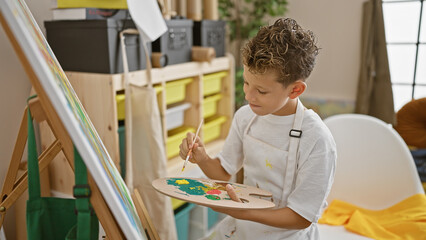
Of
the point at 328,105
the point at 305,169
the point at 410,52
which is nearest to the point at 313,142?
the point at 305,169

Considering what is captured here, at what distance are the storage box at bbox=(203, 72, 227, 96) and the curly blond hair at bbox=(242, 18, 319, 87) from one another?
1.24m

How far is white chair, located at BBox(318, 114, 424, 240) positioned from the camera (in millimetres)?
1576

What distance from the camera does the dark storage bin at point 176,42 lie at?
73.4 inches

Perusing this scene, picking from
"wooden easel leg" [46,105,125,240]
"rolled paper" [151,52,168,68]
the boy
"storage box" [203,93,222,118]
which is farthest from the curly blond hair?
"storage box" [203,93,222,118]

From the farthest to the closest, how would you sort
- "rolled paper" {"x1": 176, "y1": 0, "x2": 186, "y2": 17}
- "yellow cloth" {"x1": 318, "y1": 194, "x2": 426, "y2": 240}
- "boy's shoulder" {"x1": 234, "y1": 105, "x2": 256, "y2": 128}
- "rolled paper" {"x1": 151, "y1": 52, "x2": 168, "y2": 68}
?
"rolled paper" {"x1": 176, "y1": 0, "x2": 186, "y2": 17} → "rolled paper" {"x1": 151, "y1": 52, "x2": 168, "y2": 68} → "yellow cloth" {"x1": 318, "y1": 194, "x2": 426, "y2": 240} → "boy's shoulder" {"x1": 234, "y1": 105, "x2": 256, "y2": 128}

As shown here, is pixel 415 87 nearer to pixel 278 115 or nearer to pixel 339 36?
pixel 339 36

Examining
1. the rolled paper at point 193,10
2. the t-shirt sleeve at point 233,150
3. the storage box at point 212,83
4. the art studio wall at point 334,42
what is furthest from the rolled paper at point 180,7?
the t-shirt sleeve at point 233,150

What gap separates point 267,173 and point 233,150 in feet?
0.56

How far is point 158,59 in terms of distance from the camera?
5.84 feet

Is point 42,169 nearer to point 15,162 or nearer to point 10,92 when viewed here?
point 15,162

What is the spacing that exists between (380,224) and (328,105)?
1.53 meters

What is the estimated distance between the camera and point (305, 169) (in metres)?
1.00

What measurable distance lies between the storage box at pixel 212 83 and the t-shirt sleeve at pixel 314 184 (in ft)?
4.22

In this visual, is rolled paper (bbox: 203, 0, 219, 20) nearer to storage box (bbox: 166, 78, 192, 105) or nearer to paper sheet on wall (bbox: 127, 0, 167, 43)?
storage box (bbox: 166, 78, 192, 105)
